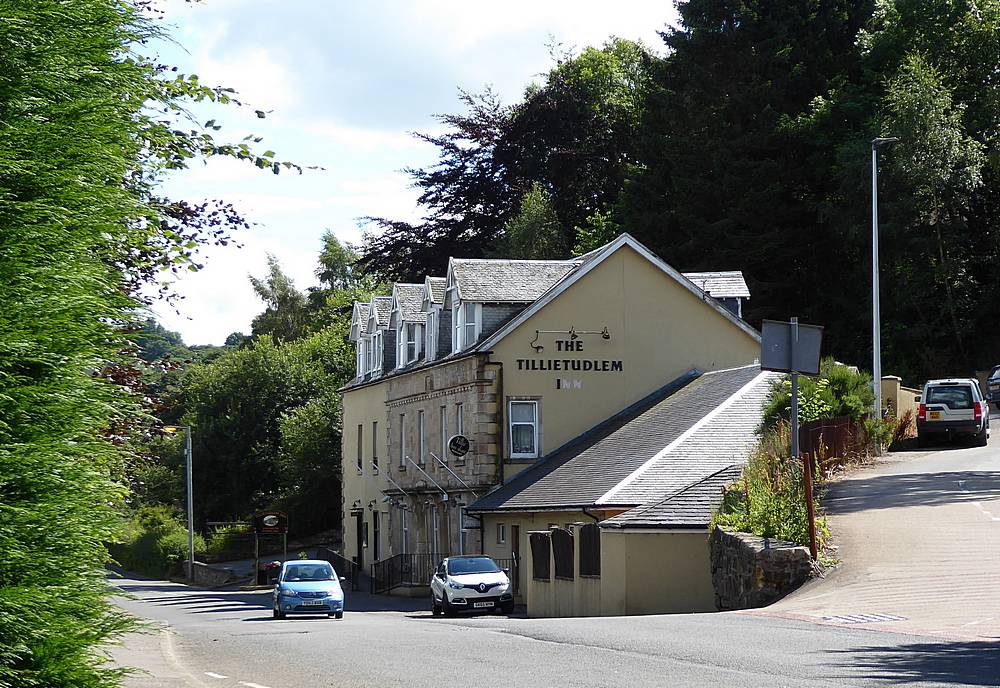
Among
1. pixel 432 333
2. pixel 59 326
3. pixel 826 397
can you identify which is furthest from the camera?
pixel 432 333

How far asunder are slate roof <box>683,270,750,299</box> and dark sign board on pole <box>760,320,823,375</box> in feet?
80.3

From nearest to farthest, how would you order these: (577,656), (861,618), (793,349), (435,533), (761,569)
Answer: (577,656), (861,618), (793,349), (761,569), (435,533)

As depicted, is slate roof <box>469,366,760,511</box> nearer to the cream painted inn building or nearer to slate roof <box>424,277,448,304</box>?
the cream painted inn building

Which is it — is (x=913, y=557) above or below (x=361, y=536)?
above

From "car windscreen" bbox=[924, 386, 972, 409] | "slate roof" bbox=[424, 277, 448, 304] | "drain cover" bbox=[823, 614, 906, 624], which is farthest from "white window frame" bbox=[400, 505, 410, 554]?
"drain cover" bbox=[823, 614, 906, 624]

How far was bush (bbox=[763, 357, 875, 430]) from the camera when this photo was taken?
32688 mm

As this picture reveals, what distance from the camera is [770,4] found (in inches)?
2549

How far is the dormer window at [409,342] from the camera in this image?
5112cm

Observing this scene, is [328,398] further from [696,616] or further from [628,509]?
[696,616]

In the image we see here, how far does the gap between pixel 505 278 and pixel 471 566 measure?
46.3ft

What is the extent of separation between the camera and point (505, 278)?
4622 cm

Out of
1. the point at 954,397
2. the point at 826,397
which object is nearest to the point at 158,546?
the point at 954,397

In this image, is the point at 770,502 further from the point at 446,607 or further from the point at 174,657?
the point at 446,607

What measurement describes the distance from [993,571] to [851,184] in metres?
37.6
